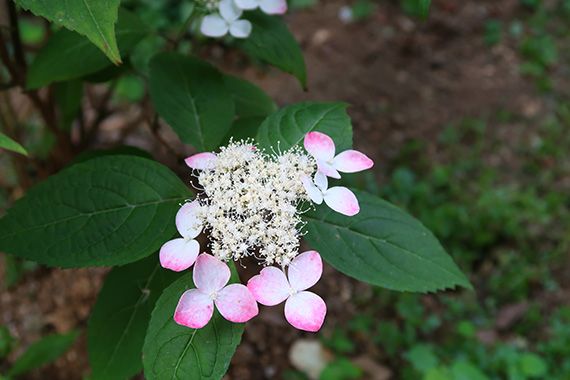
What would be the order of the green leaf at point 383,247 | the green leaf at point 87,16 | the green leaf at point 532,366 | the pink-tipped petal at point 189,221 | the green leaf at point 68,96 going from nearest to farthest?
the green leaf at point 87,16 < the pink-tipped petal at point 189,221 < the green leaf at point 383,247 < the green leaf at point 68,96 < the green leaf at point 532,366

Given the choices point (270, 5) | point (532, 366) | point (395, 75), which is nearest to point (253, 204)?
point (270, 5)

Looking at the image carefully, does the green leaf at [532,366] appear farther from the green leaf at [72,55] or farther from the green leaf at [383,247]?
the green leaf at [72,55]

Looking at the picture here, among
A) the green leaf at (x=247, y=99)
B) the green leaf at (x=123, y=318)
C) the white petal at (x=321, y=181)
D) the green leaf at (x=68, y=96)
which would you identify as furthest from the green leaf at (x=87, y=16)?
the green leaf at (x=68, y=96)

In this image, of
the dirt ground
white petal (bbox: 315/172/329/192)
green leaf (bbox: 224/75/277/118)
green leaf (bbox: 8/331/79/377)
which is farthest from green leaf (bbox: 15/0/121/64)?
the dirt ground

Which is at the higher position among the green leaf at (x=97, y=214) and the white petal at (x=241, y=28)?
the white petal at (x=241, y=28)

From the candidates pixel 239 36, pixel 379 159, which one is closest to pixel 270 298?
pixel 239 36

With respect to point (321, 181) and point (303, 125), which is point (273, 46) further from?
point (321, 181)

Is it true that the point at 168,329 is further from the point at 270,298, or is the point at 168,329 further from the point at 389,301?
the point at 389,301
